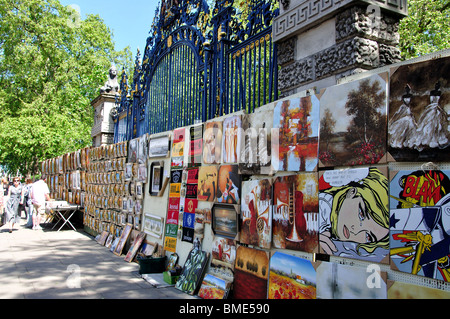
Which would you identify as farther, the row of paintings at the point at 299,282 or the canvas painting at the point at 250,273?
the canvas painting at the point at 250,273

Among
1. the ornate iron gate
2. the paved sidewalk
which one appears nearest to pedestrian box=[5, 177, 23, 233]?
the paved sidewalk

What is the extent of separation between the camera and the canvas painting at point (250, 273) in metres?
4.10

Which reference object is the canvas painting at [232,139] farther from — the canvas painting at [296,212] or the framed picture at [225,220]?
the canvas painting at [296,212]

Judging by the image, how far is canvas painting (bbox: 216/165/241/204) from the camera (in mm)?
4695

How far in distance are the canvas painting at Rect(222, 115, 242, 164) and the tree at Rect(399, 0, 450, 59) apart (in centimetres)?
1011

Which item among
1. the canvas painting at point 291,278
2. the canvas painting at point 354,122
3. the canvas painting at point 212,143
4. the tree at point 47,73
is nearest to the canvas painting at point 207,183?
the canvas painting at point 212,143

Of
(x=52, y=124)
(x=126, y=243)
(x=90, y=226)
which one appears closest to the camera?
(x=126, y=243)

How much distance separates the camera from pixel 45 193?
1270 centimetres

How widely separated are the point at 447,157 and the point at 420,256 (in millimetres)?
685

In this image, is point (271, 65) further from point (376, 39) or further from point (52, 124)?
point (52, 124)

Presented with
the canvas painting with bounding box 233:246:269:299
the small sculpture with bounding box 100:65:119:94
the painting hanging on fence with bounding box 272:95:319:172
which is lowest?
the canvas painting with bounding box 233:246:269:299

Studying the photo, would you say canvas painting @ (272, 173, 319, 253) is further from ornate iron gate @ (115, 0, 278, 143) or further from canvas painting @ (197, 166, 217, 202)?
canvas painting @ (197, 166, 217, 202)

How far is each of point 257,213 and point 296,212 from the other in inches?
25.9
